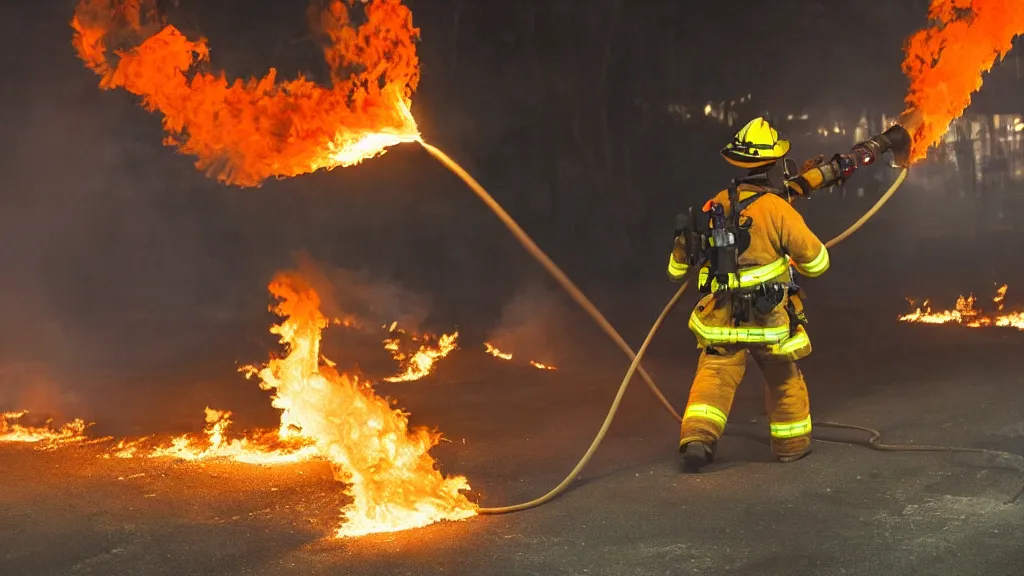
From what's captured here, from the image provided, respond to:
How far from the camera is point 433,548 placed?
470cm

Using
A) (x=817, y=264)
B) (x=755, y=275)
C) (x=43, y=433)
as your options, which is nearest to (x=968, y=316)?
(x=817, y=264)

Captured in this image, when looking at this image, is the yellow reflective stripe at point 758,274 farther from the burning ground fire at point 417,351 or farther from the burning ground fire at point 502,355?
the burning ground fire at point 417,351

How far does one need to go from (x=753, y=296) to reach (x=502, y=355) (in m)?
4.89

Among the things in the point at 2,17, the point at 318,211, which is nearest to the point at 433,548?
the point at 2,17

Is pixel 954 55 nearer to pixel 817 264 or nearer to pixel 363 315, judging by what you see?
pixel 817 264

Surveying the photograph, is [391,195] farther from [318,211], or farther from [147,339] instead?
[147,339]

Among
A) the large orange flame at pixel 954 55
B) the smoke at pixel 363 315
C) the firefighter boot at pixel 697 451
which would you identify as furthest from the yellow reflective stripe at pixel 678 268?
the smoke at pixel 363 315

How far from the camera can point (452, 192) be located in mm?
21953

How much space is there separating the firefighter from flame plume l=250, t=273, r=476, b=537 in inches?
64.3

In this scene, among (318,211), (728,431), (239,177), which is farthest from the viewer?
(318,211)

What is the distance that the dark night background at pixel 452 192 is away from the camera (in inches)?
584

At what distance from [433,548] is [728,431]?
Result: 3.07m

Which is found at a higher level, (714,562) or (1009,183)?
(1009,183)

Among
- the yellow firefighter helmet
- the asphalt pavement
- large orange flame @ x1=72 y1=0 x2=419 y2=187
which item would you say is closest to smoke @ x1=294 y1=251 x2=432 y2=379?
the asphalt pavement
